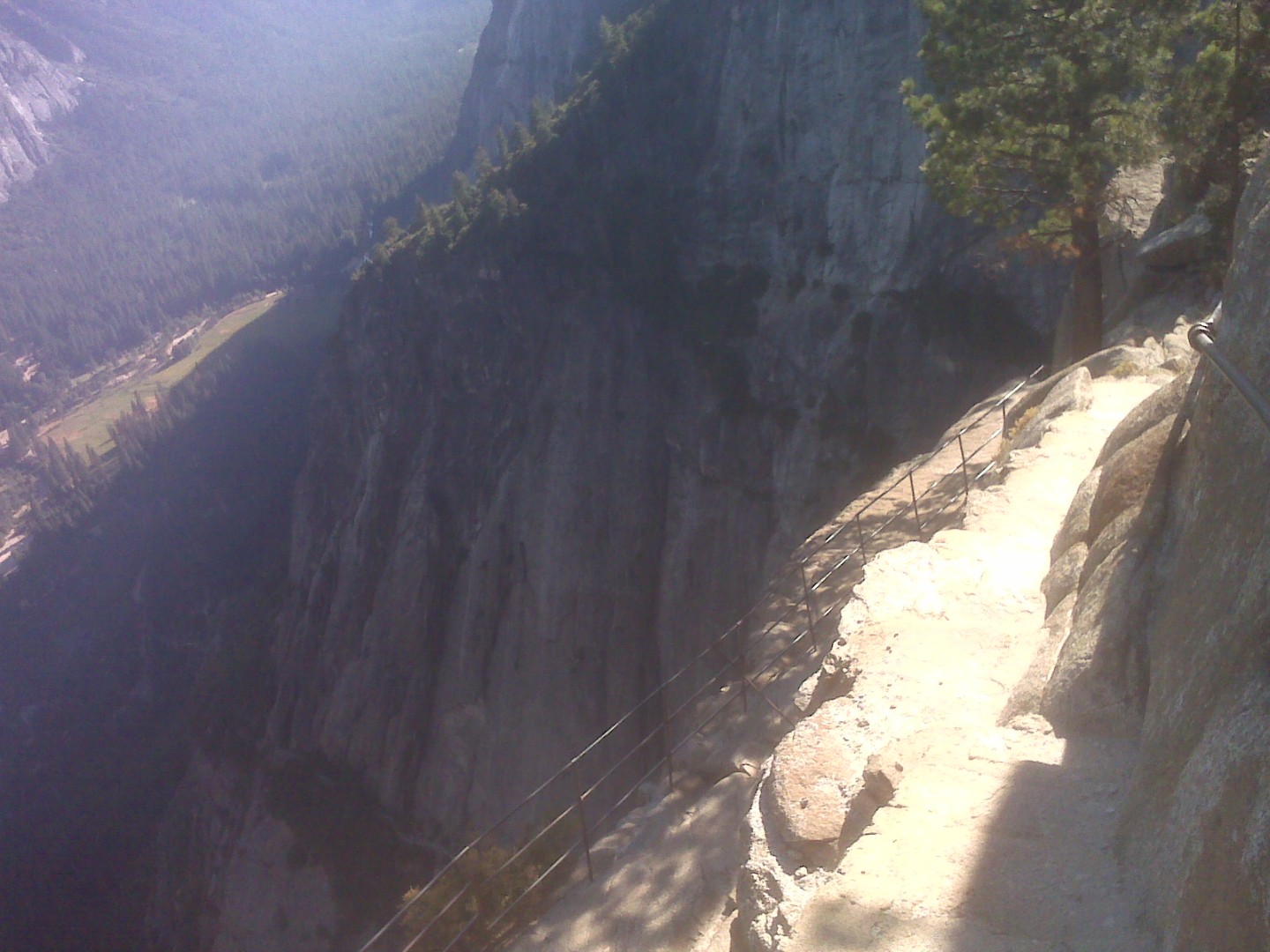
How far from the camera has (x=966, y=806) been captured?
457cm

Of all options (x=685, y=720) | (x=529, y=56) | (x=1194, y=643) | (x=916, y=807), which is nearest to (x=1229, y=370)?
(x=1194, y=643)

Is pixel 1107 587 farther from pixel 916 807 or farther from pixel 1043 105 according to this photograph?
pixel 1043 105

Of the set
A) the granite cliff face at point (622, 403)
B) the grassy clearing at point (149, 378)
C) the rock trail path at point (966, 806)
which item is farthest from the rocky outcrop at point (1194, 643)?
the grassy clearing at point (149, 378)

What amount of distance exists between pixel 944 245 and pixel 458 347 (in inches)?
1052

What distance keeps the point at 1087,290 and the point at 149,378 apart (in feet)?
553

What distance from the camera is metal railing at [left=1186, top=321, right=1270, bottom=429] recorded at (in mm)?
3529

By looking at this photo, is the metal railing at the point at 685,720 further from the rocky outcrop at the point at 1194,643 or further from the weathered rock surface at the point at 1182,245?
the rocky outcrop at the point at 1194,643

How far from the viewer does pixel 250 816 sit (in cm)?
4559

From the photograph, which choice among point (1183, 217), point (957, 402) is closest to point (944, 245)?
point (957, 402)

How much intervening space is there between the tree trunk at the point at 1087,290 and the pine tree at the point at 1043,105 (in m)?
0.03

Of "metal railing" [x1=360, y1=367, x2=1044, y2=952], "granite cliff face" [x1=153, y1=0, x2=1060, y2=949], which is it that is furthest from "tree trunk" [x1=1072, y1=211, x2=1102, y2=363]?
"granite cliff face" [x1=153, y1=0, x2=1060, y2=949]

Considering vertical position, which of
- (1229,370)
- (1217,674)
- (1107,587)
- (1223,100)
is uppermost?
(1229,370)

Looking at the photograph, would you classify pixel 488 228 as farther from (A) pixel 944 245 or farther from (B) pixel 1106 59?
(B) pixel 1106 59

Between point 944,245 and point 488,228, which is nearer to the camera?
point 944,245
